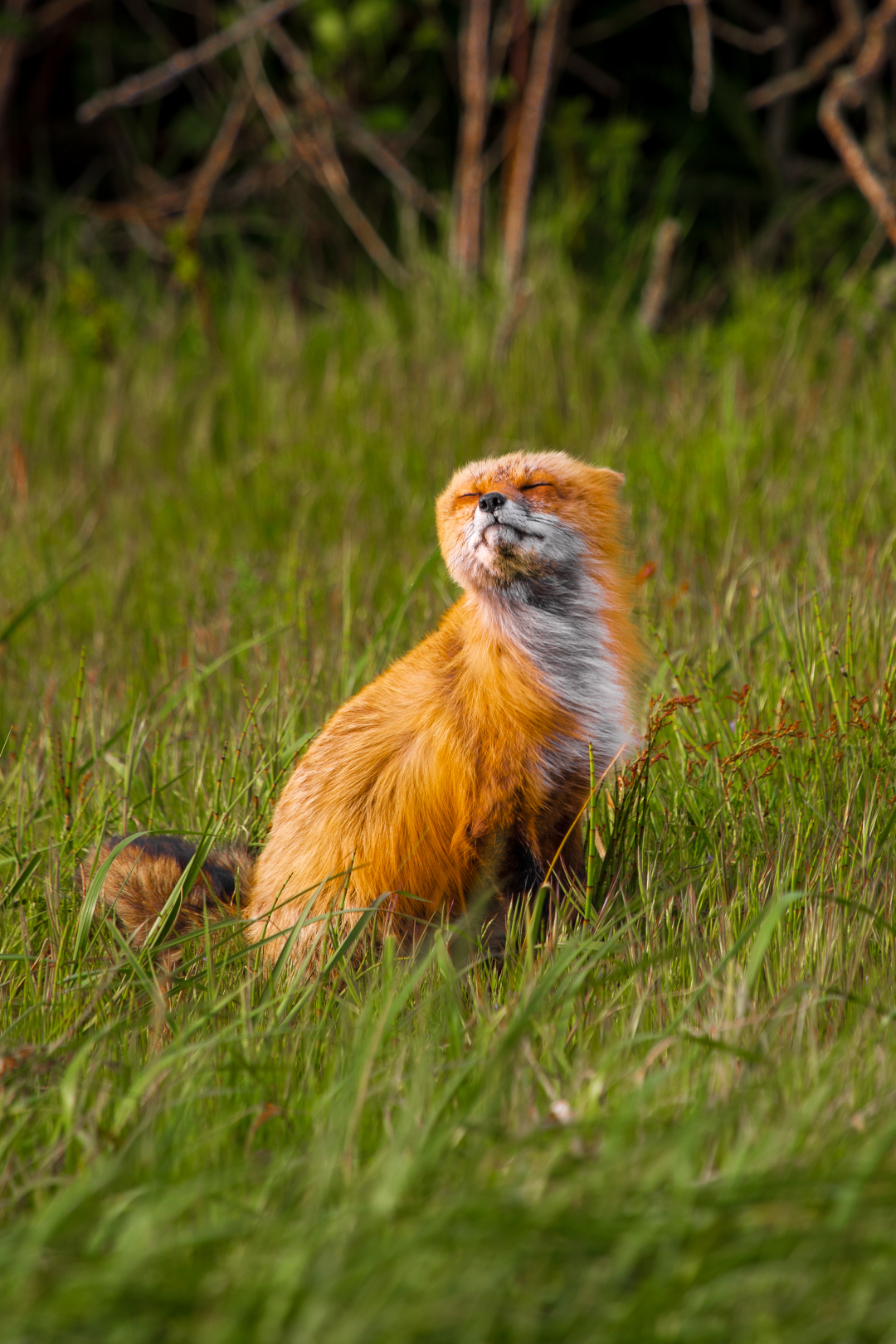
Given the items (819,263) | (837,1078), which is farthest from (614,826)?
(819,263)

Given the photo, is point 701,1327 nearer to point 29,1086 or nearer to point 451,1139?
point 451,1139

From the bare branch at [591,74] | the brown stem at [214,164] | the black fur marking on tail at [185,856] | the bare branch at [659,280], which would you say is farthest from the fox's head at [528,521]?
the bare branch at [591,74]

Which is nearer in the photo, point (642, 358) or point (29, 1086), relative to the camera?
point (29, 1086)

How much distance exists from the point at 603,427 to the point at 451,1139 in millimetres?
4591

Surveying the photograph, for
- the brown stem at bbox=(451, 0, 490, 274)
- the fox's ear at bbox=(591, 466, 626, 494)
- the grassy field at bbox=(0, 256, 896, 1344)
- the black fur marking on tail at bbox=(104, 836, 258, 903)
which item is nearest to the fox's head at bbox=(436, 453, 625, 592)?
the fox's ear at bbox=(591, 466, 626, 494)

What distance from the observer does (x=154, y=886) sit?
2.84 metres

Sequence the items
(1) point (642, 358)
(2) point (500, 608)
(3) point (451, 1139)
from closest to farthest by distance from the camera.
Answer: (3) point (451, 1139) → (2) point (500, 608) → (1) point (642, 358)

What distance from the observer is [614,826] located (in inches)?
110

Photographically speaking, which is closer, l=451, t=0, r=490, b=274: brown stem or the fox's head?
the fox's head

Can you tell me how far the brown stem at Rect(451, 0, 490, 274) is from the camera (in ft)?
23.4

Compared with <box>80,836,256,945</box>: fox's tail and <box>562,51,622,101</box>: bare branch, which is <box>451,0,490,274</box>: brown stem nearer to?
<box>562,51,622,101</box>: bare branch

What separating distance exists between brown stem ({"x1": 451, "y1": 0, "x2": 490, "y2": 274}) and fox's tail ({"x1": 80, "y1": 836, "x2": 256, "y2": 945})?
5.13m

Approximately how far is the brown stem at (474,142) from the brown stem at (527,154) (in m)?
0.21

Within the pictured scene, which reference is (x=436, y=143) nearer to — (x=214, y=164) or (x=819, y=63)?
(x=214, y=164)
